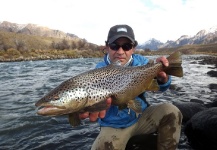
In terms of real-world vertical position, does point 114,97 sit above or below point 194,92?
above

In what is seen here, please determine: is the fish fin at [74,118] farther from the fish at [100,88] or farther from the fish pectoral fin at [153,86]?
the fish pectoral fin at [153,86]

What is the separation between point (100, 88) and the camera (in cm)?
347

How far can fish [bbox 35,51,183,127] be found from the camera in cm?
318

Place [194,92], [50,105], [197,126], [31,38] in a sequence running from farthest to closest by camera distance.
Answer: [31,38]
[194,92]
[197,126]
[50,105]

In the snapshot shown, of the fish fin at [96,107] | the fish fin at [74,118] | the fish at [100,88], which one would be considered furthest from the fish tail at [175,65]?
the fish fin at [74,118]

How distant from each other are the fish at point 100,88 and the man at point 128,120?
0.37 m

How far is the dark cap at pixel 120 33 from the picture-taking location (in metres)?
4.48

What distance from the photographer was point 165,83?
14.3 ft

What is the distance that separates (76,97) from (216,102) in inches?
280

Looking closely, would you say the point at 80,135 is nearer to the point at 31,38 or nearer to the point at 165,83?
the point at 165,83

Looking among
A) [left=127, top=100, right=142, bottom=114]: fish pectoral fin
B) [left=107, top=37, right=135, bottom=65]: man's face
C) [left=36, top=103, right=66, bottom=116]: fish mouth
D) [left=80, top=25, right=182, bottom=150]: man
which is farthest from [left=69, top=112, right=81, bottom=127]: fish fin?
Answer: [left=107, top=37, right=135, bottom=65]: man's face

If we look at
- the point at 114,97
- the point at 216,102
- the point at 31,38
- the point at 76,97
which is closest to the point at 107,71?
the point at 114,97

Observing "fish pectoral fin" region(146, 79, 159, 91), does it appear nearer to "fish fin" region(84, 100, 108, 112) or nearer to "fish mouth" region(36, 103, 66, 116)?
"fish fin" region(84, 100, 108, 112)

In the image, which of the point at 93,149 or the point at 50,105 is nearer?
the point at 50,105
